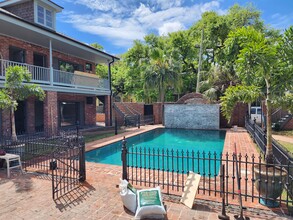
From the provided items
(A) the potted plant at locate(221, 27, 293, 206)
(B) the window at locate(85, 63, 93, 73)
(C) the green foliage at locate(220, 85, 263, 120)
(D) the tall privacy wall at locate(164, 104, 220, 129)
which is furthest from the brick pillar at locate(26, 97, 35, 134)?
(A) the potted plant at locate(221, 27, 293, 206)

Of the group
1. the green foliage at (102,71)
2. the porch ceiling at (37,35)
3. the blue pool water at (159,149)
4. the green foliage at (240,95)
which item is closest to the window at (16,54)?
the porch ceiling at (37,35)

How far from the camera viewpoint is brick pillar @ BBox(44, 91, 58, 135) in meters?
12.7

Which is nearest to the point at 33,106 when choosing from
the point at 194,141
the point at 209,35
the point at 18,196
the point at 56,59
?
the point at 56,59

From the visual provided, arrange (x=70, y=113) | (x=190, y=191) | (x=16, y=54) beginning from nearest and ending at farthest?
(x=190, y=191) → (x=16, y=54) → (x=70, y=113)

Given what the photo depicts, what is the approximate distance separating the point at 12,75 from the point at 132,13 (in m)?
15.8

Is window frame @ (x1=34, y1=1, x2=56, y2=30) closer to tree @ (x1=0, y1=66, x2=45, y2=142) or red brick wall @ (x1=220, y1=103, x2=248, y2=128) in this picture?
tree @ (x1=0, y1=66, x2=45, y2=142)

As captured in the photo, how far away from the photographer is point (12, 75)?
854 cm

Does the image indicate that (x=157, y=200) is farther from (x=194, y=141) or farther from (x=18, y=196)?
(x=194, y=141)

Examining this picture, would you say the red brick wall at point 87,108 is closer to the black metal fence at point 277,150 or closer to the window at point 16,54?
the window at point 16,54

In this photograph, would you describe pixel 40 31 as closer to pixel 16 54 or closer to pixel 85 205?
pixel 16 54

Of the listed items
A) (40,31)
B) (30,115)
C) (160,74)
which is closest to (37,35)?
(40,31)

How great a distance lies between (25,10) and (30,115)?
708 cm

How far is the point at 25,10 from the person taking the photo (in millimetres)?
14305

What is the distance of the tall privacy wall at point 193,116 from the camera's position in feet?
66.7
